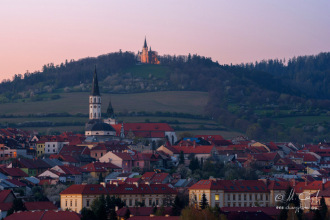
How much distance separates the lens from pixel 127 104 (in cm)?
16850

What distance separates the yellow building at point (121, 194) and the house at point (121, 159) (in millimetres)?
19201

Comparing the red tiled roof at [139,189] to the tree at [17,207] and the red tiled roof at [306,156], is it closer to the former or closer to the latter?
the tree at [17,207]

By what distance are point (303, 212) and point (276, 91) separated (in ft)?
443

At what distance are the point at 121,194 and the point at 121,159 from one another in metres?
23.3

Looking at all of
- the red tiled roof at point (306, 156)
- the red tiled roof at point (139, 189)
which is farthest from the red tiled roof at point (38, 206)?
the red tiled roof at point (306, 156)

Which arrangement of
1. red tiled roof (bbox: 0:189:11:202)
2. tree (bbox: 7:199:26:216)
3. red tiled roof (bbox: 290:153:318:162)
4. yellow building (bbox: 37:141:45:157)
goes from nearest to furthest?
tree (bbox: 7:199:26:216) < red tiled roof (bbox: 0:189:11:202) < yellow building (bbox: 37:141:45:157) < red tiled roof (bbox: 290:153:318:162)

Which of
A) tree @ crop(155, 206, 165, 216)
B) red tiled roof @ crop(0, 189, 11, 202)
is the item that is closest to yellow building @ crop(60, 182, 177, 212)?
red tiled roof @ crop(0, 189, 11, 202)

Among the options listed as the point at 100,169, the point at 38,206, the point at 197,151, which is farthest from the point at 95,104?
the point at 38,206

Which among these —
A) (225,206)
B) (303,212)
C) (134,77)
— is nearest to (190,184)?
(225,206)

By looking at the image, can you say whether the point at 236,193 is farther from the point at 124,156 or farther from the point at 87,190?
the point at 124,156

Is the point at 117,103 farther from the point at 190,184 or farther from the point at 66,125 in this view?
the point at 190,184

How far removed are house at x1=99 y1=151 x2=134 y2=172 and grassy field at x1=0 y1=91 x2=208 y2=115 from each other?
59749 mm

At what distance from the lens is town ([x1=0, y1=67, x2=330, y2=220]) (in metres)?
63.7

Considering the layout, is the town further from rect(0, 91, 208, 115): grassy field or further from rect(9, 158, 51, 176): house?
rect(0, 91, 208, 115): grassy field
